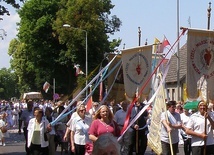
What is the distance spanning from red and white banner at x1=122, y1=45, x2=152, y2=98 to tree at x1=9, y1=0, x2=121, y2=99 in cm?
3499

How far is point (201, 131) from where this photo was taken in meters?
11.1

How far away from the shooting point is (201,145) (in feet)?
36.5

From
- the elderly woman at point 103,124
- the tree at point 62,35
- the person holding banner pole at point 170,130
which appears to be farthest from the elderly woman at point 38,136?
the tree at point 62,35

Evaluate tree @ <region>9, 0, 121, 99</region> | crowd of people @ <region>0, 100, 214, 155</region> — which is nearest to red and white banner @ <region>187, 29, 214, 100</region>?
crowd of people @ <region>0, 100, 214, 155</region>

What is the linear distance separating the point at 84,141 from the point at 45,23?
Answer: 154 feet

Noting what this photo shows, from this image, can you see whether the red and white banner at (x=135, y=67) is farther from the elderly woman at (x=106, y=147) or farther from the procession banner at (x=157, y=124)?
the elderly woman at (x=106, y=147)

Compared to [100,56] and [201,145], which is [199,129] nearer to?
[201,145]

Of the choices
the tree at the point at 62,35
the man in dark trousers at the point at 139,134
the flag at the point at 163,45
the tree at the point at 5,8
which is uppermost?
the tree at the point at 62,35

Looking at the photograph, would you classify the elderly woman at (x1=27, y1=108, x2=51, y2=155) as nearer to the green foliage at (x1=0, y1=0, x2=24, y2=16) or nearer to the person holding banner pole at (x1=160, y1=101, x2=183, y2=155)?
the person holding banner pole at (x1=160, y1=101, x2=183, y2=155)

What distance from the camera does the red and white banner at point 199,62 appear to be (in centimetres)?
1123

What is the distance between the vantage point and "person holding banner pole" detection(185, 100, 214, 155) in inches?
430

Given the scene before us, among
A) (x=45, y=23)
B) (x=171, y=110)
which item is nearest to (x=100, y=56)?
(x=45, y=23)

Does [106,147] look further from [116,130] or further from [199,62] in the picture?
[199,62]

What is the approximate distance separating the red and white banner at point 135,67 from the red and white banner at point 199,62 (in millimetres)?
4959
